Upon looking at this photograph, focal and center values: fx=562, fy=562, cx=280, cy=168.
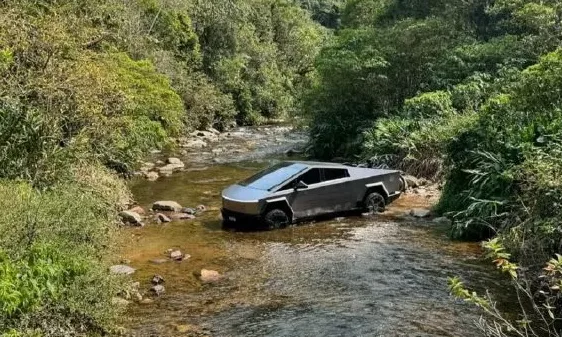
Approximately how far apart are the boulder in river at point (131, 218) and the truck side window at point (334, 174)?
15.4 ft

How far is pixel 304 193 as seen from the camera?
43.8ft

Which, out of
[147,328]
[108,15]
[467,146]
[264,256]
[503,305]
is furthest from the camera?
[108,15]

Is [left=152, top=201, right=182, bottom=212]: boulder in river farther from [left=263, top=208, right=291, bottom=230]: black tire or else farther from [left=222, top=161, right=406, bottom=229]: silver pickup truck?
[left=263, top=208, right=291, bottom=230]: black tire

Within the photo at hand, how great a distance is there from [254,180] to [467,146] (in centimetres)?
520

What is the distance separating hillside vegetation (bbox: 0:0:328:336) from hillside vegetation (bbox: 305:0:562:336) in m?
5.94

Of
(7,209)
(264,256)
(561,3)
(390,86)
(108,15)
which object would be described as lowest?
(264,256)

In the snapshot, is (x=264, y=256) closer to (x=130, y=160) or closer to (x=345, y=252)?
(x=345, y=252)

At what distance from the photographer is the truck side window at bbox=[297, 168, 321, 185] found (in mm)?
13508

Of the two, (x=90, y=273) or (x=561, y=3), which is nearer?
(x=90, y=273)

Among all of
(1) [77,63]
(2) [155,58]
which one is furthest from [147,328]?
(2) [155,58]

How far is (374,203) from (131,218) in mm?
6138

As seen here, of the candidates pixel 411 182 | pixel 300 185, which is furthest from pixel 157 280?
pixel 411 182

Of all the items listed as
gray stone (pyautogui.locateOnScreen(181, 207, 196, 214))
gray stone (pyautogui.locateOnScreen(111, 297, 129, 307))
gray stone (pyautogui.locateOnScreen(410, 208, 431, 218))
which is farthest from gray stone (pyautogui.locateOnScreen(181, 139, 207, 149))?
gray stone (pyautogui.locateOnScreen(111, 297, 129, 307))

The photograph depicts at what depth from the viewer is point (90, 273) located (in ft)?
24.1
